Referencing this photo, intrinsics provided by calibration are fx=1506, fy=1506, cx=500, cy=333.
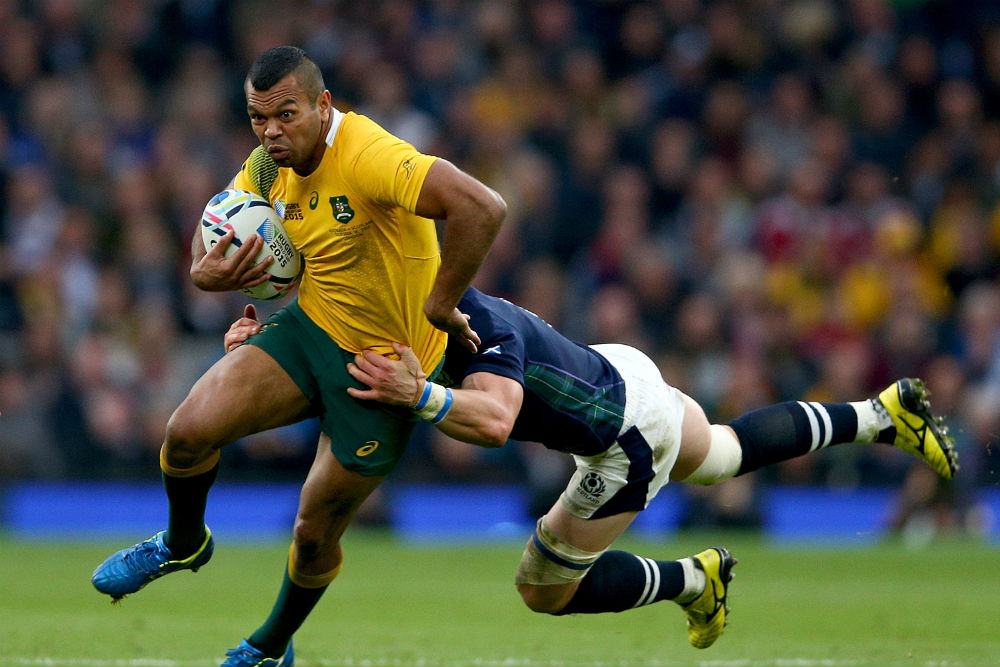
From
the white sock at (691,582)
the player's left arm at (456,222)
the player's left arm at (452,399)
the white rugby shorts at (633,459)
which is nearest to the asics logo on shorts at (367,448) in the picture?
the player's left arm at (452,399)

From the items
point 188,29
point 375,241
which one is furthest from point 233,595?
point 188,29

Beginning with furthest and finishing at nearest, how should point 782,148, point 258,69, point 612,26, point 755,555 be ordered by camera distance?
point 612,26 → point 782,148 → point 755,555 → point 258,69

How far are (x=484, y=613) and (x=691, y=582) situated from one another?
2.66 metres

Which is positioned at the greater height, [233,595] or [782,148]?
[782,148]

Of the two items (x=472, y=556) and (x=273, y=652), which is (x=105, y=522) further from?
(x=273, y=652)

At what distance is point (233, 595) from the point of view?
994cm

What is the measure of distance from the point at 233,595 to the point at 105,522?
381cm

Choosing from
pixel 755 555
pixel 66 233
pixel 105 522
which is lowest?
pixel 105 522

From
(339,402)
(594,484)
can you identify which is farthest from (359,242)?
(594,484)

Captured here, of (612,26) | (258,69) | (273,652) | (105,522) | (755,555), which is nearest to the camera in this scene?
(258,69)

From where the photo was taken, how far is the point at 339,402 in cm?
611

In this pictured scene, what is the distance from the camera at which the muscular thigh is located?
596 centimetres

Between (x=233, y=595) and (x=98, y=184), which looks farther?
(x=98, y=184)

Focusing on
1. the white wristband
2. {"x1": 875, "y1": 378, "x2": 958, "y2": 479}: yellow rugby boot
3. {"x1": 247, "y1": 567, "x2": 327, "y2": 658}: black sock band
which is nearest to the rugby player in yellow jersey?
the white wristband
